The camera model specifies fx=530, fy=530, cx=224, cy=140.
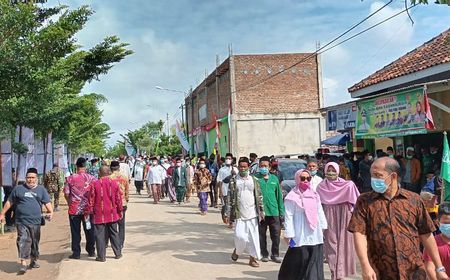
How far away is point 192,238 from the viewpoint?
37.9ft

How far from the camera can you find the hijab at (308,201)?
6.75 meters

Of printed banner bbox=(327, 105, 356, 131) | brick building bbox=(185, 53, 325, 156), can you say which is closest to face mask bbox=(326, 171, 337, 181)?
printed banner bbox=(327, 105, 356, 131)

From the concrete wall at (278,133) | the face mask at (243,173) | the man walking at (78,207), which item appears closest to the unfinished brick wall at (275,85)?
the concrete wall at (278,133)

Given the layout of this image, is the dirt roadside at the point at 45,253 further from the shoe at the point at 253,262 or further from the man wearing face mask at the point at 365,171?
the man wearing face mask at the point at 365,171

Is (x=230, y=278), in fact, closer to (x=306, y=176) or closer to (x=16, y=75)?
(x=306, y=176)

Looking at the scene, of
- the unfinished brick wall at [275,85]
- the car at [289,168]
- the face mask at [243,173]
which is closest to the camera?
the face mask at [243,173]

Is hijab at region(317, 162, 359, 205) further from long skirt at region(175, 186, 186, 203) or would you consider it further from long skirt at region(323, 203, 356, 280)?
long skirt at region(175, 186, 186, 203)

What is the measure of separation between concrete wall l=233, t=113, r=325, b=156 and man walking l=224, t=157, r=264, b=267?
24.6 meters

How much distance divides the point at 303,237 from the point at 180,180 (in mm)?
13138

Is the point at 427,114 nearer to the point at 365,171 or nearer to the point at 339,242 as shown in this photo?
the point at 365,171

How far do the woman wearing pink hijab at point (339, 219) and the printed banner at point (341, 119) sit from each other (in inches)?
339

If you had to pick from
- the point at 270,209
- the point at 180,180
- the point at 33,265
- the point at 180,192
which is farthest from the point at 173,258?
the point at 180,192

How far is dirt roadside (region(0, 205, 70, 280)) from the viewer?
28.9 ft

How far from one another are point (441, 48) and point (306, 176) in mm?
9895
